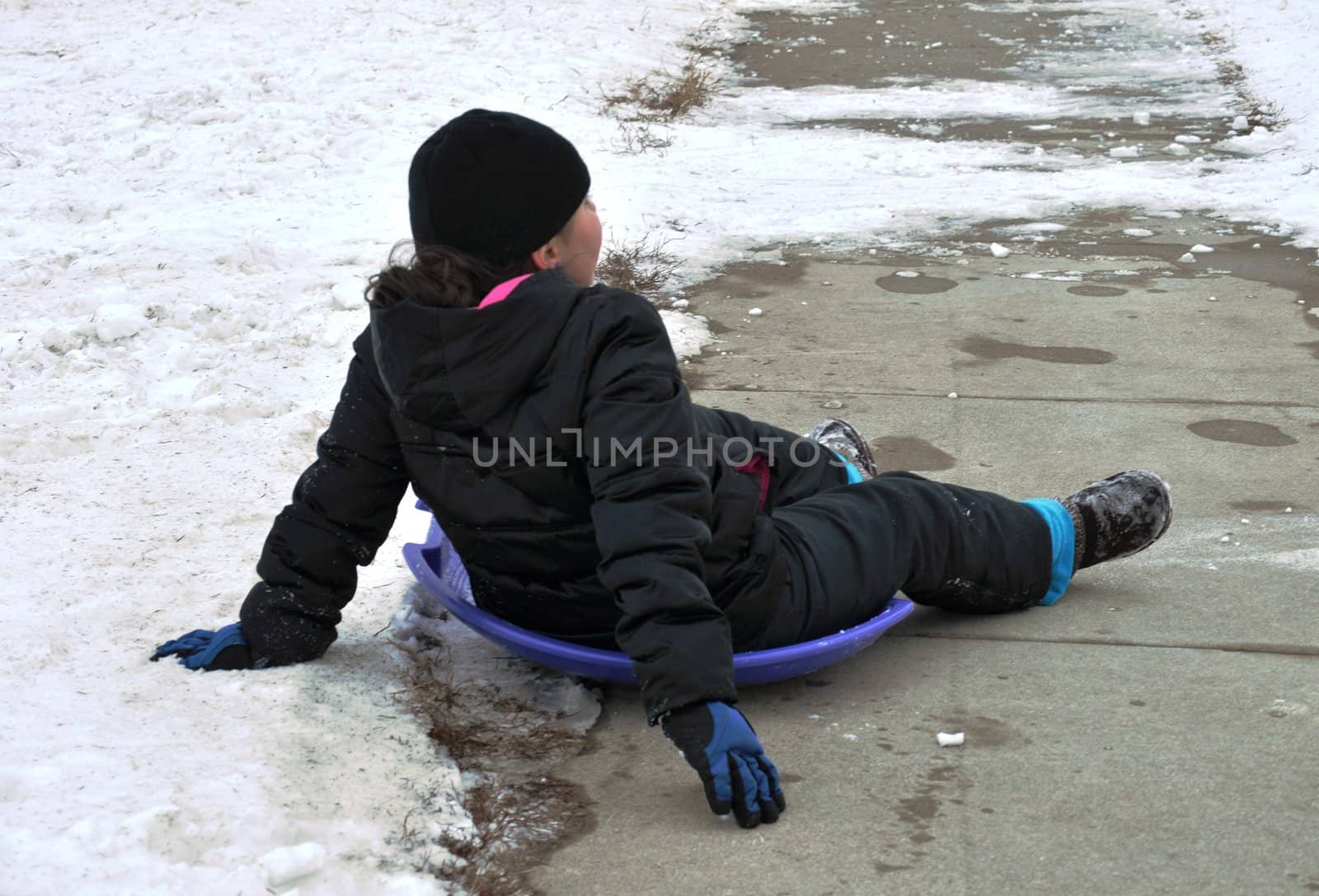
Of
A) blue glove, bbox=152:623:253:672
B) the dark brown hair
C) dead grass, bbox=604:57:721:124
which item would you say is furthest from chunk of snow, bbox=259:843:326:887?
dead grass, bbox=604:57:721:124

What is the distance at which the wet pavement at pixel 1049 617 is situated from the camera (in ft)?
7.25

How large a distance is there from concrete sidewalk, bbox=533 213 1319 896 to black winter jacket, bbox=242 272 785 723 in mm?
265

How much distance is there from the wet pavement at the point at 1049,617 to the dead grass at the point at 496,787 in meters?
0.05

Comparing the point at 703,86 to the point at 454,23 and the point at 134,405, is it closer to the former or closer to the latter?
the point at 454,23

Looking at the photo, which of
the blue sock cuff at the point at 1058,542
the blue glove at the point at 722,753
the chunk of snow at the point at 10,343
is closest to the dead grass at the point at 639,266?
the chunk of snow at the point at 10,343

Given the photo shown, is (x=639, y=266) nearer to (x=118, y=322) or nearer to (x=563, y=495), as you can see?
(x=118, y=322)

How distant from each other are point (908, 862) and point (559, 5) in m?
9.96

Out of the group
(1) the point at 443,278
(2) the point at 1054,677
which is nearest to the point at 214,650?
(1) the point at 443,278

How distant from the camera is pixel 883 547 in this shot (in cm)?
279

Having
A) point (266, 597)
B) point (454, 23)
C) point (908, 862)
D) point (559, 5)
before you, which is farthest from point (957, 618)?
point (559, 5)

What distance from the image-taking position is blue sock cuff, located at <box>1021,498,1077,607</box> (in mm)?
3037

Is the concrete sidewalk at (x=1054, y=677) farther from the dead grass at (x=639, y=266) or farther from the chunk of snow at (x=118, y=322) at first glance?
the chunk of snow at (x=118, y=322)

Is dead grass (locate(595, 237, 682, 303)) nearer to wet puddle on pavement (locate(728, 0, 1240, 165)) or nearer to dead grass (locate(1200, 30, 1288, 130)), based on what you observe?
wet puddle on pavement (locate(728, 0, 1240, 165))

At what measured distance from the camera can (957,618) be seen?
307cm
